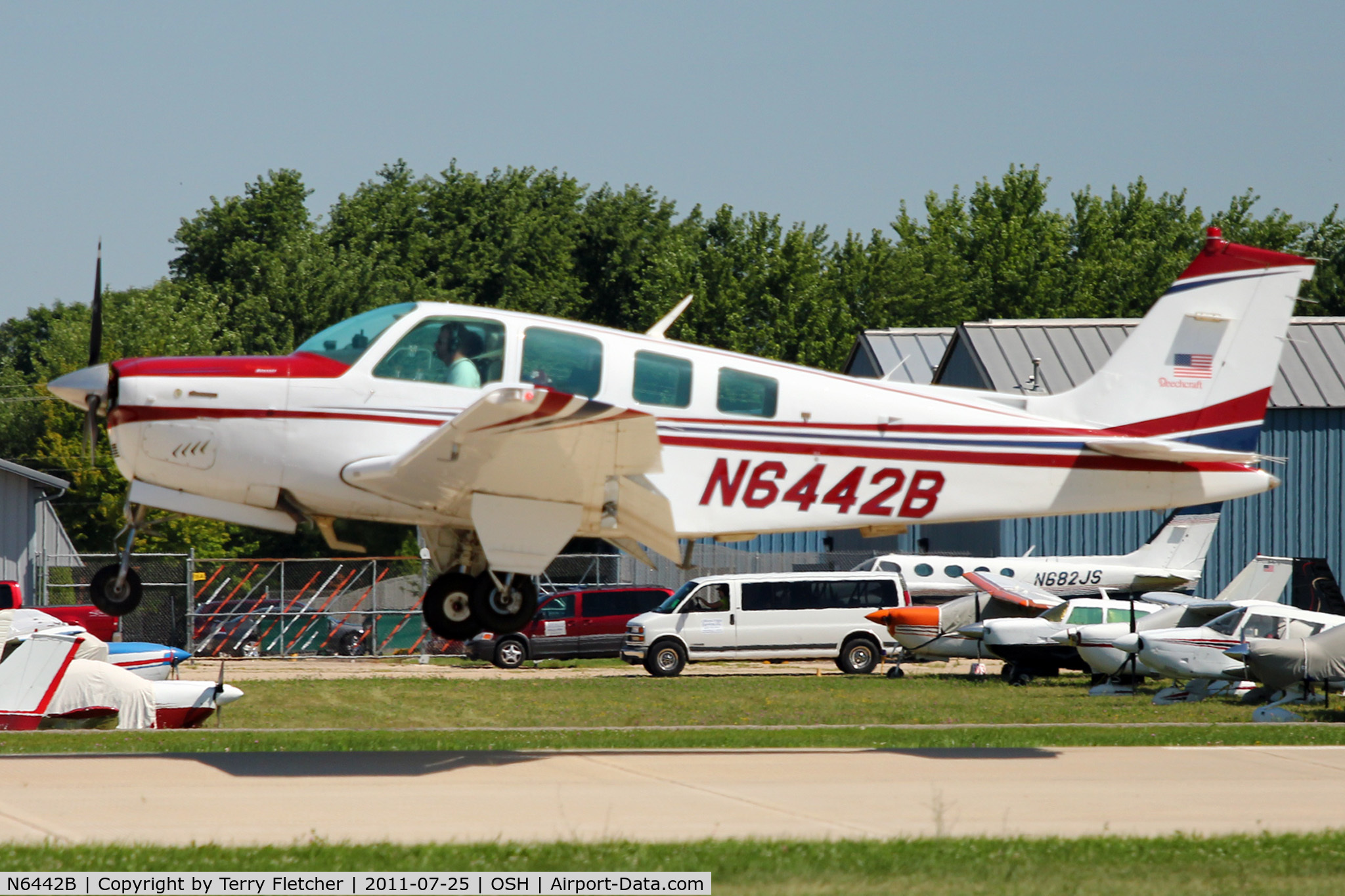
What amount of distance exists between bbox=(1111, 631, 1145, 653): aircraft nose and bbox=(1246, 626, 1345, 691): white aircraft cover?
3.68m

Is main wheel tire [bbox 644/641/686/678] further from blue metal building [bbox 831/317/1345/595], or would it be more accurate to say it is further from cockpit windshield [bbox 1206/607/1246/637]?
blue metal building [bbox 831/317/1345/595]

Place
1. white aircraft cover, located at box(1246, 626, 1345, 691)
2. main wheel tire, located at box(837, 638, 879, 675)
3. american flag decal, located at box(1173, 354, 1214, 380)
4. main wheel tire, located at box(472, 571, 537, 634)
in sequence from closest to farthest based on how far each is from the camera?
main wheel tire, located at box(472, 571, 537, 634) < american flag decal, located at box(1173, 354, 1214, 380) < white aircraft cover, located at box(1246, 626, 1345, 691) < main wheel tire, located at box(837, 638, 879, 675)

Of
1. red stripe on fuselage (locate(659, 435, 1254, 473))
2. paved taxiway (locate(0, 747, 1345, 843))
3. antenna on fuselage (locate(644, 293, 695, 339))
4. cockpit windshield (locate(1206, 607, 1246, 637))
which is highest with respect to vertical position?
antenna on fuselage (locate(644, 293, 695, 339))

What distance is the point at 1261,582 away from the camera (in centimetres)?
2766

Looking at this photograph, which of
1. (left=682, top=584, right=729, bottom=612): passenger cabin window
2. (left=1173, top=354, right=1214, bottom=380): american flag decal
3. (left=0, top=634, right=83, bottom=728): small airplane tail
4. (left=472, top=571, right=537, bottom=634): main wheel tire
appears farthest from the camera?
(left=682, top=584, right=729, bottom=612): passenger cabin window

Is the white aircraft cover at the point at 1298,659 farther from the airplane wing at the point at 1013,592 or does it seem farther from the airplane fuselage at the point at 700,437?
the airplane wing at the point at 1013,592

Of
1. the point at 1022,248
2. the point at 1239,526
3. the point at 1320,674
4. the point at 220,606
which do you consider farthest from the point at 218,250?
the point at 1320,674

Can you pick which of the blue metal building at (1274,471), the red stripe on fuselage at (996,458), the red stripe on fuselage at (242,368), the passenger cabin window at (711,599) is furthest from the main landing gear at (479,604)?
the blue metal building at (1274,471)

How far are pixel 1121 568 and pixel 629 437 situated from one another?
77.8ft

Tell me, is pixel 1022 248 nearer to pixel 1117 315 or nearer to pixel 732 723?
pixel 1117 315

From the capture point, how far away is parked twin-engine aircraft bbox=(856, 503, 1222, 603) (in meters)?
31.4

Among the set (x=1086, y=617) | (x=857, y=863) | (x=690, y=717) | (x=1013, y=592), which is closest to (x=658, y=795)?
(x=857, y=863)

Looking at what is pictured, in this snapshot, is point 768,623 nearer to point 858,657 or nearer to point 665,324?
point 858,657

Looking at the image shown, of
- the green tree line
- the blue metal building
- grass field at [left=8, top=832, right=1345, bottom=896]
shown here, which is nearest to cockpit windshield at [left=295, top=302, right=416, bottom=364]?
grass field at [left=8, top=832, right=1345, bottom=896]
